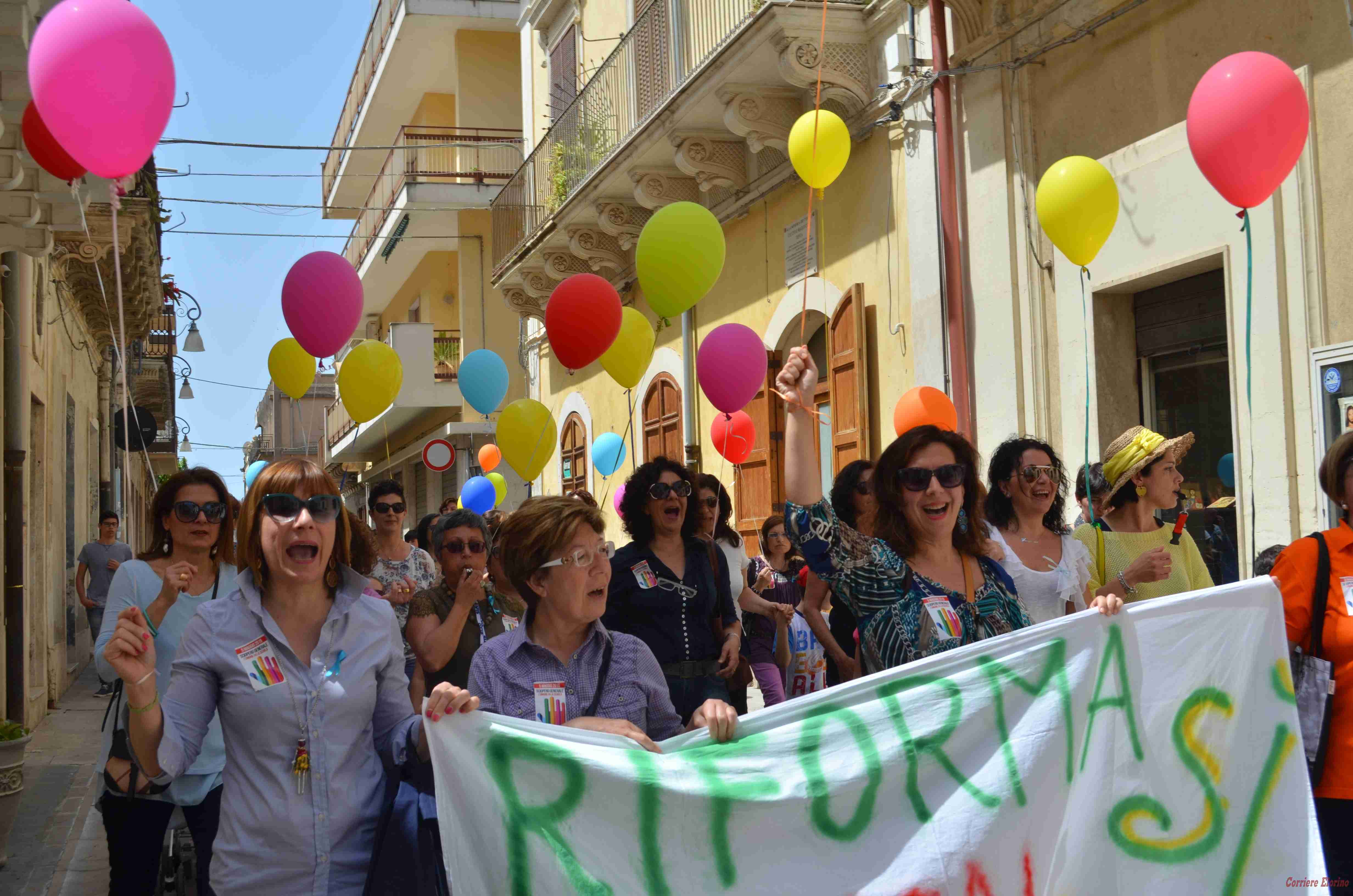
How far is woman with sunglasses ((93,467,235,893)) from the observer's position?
394cm

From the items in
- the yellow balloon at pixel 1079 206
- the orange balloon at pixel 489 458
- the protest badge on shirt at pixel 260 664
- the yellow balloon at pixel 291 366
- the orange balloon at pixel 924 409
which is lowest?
the protest badge on shirt at pixel 260 664

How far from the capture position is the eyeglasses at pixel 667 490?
5504 mm

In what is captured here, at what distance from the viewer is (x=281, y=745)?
2.81m

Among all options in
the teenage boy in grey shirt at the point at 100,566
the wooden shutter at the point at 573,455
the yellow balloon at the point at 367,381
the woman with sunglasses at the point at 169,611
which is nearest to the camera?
the woman with sunglasses at the point at 169,611

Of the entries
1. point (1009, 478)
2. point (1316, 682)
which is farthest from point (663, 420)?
point (1316, 682)

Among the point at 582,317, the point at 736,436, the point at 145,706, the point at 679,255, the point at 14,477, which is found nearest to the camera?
the point at 145,706

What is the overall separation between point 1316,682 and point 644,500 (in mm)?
2814

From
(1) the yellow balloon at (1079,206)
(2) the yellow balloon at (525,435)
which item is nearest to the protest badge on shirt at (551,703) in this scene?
A: (1) the yellow balloon at (1079,206)

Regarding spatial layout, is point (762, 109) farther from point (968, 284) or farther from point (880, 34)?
point (968, 284)

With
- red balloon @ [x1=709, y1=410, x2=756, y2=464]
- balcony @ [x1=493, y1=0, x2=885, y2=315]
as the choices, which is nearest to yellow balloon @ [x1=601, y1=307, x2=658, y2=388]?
red balloon @ [x1=709, y1=410, x2=756, y2=464]

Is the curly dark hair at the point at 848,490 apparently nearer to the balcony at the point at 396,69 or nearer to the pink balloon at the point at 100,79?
the pink balloon at the point at 100,79

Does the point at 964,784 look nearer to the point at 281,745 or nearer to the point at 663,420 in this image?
the point at 281,745

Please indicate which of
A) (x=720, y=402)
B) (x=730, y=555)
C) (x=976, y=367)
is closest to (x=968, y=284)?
(x=976, y=367)

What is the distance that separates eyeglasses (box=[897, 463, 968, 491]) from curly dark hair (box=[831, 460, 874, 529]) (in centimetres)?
188
